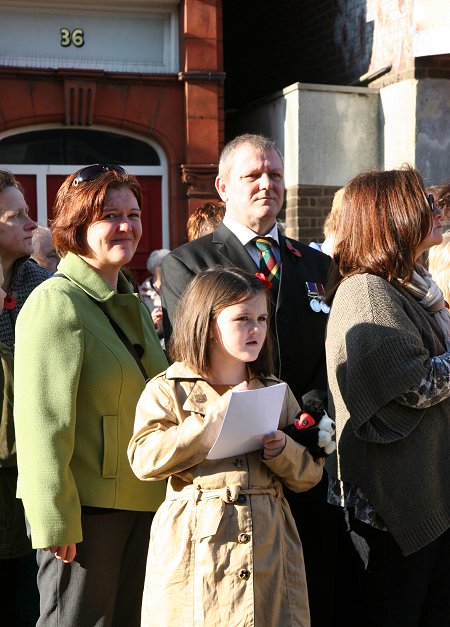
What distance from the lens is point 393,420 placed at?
318 cm

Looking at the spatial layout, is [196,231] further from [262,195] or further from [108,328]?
[108,328]

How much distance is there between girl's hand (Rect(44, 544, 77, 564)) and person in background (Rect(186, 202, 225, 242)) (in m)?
2.17

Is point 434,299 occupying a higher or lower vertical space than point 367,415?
higher

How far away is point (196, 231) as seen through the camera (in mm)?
4922

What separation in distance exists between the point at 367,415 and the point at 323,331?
0.70m

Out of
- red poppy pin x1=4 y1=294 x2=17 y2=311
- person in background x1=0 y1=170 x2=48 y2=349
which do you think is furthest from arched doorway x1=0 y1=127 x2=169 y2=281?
red poppy pin x1=4 y1=294 x2=17 y2=311

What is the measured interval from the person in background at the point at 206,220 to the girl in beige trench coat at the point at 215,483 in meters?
1.79

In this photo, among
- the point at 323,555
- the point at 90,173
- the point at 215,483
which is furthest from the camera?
the point at 323,555

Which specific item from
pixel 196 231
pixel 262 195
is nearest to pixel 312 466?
pixel 262 195

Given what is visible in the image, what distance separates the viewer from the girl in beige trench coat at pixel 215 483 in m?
2.84

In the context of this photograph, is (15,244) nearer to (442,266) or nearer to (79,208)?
(79,208)

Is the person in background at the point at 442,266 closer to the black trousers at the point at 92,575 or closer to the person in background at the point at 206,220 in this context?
the person in background at the point at 206,220

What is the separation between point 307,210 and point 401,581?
7.69 m

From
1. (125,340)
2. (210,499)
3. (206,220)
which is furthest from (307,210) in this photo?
(210,499)
